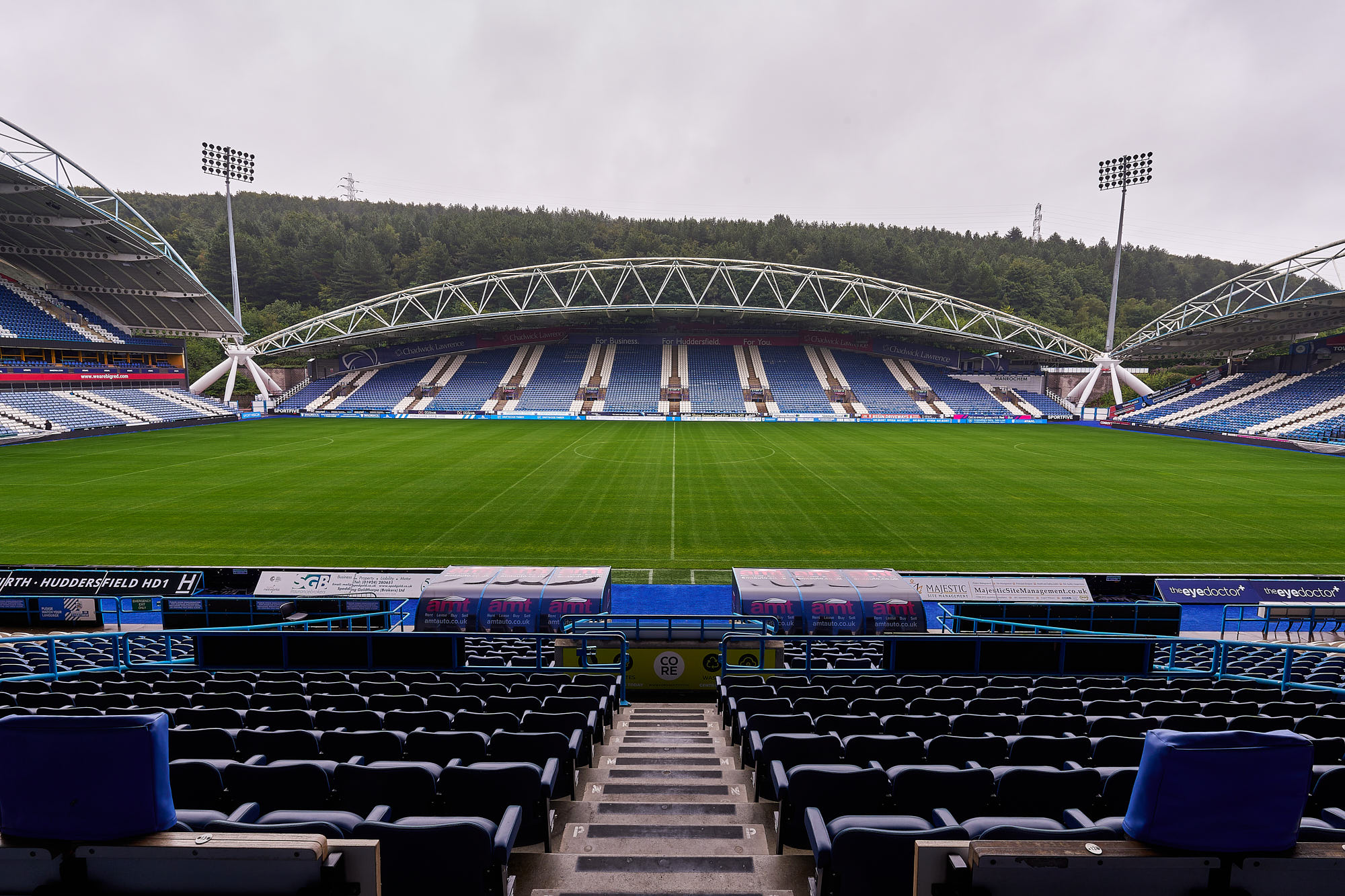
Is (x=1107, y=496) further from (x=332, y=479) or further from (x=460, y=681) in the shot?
(x=332, y=479)

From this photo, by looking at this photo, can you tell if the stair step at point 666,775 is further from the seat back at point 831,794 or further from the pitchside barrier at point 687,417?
the pitchside barrier at point 687,417

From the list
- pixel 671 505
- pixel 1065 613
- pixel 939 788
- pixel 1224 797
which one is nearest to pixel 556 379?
pixel 671 505

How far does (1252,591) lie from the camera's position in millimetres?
14086

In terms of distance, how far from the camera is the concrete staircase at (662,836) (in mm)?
3643

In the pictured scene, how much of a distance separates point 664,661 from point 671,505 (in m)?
15.0

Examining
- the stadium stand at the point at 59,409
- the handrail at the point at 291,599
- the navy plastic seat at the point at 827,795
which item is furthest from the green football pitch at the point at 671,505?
the navy plastic seat at the point at 827,795

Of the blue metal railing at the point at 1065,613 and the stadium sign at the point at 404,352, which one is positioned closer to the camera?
the blue metal railing at the point at 1065,613

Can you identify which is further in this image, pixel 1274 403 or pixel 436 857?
pixel 1274 403

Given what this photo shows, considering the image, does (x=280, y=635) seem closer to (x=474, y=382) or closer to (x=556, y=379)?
(x=556, y=379)

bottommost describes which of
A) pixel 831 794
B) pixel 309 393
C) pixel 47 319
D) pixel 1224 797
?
pixel 831 794

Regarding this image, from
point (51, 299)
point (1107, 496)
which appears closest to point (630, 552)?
point (1107, 496)

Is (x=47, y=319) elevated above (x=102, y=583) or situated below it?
above

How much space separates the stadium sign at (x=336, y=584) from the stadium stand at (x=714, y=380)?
180ft

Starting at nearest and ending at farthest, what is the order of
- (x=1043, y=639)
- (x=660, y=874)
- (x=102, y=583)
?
(x=660, y=874) < (x=1043, y=639) < (x=102, y=583)
